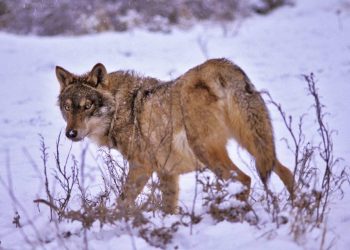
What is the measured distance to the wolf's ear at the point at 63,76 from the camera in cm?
616

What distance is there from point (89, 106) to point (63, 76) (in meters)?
0.66

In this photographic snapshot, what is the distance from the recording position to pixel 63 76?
6227mm

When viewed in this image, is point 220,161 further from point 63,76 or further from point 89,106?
point 63,76

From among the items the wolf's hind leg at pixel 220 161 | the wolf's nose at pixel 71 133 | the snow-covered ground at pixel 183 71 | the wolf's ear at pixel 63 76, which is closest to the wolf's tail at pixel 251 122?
the wolf's hind leg at pixel 220 161

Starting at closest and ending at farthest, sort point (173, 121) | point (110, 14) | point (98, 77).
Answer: point (173, 121)
point (98, 77)
point (110, 14)

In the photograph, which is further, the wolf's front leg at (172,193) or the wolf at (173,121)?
the wolf's front leg at (172,193)

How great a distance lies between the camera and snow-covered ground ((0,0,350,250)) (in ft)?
13.4

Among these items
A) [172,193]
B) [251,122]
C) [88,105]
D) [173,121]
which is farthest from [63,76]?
[251,122]

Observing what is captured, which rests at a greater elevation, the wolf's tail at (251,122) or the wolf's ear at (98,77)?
the wolf's ear at (98,77)

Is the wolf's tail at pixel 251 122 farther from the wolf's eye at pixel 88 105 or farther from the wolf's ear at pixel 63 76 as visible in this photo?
the wolf's ear at pixel 63 76

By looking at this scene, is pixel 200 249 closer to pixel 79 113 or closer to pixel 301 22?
pixel 79 113

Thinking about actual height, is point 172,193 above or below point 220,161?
below

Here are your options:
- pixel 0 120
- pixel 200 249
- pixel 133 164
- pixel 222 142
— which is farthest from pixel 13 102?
pixel 200 249

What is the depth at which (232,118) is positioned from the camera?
467cm
